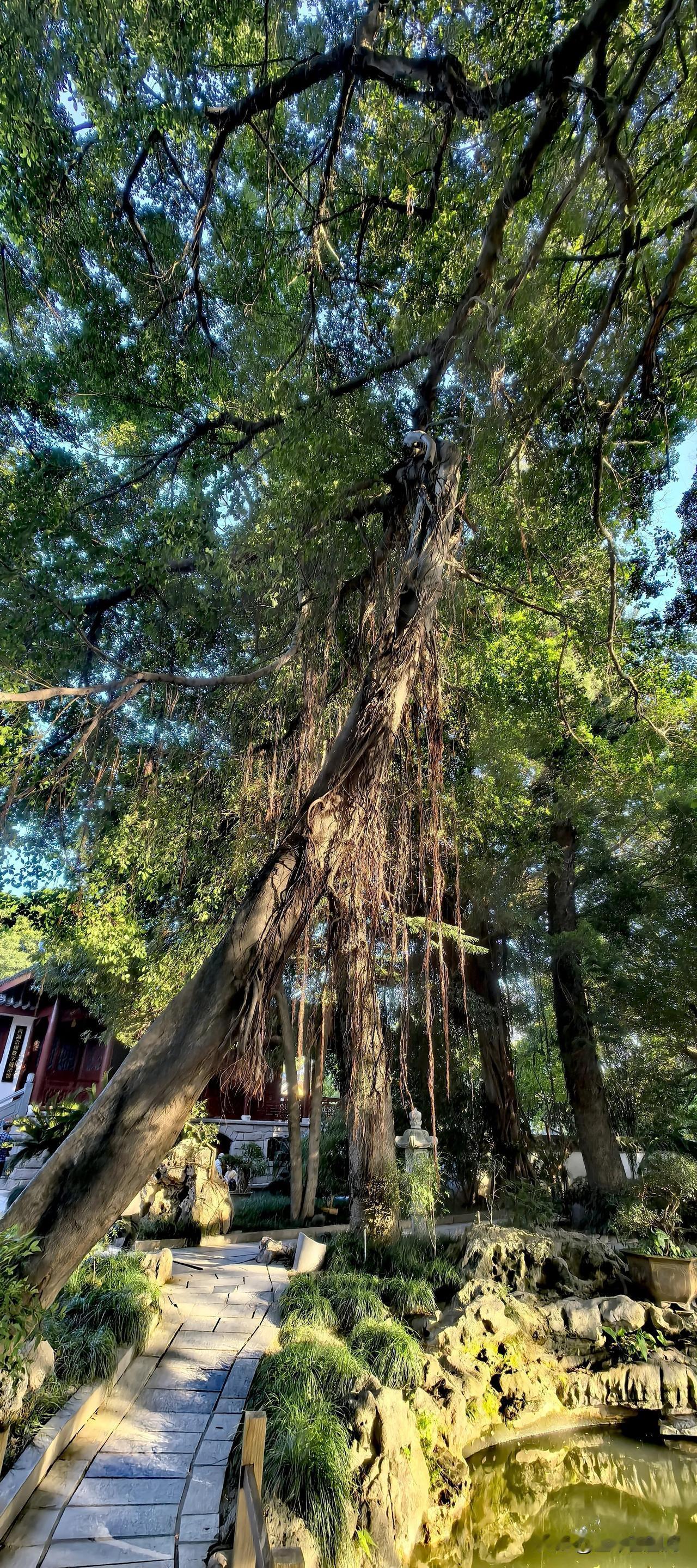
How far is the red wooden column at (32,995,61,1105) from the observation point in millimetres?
15375

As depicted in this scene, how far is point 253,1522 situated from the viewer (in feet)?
7.21

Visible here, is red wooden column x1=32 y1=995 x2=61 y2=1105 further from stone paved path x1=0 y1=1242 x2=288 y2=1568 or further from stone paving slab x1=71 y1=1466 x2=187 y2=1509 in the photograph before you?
stone paving slab x1=71 y1=1466 x2=187 y2=1509

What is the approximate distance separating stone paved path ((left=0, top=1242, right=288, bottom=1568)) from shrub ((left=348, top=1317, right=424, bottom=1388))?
0.75 metres

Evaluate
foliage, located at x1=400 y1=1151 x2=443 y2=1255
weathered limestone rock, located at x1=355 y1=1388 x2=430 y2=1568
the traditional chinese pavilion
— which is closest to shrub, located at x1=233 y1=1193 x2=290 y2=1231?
foliage, located at x1=400 y1=1151 x2=443 y2=1255

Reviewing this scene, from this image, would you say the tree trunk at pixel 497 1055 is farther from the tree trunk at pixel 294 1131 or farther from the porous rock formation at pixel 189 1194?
the porous rock formation at pixel 189 1194

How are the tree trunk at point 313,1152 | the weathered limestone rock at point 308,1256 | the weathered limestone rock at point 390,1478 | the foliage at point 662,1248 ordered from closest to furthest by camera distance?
the weathered limestone rock at point 390,1478 → the weathered limestone rock at point 308,1256 → the foliage at point 662,1248 → the tree trunk at point 313,1152

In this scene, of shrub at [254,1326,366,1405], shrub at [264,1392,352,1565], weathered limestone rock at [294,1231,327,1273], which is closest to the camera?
shrub at [264,1392,352,1565]

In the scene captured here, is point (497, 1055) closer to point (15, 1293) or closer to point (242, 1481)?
point (242, 1481)

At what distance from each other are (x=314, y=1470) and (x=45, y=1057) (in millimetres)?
13771

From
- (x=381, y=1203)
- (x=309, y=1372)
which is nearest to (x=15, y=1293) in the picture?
(x=309, y=1372)

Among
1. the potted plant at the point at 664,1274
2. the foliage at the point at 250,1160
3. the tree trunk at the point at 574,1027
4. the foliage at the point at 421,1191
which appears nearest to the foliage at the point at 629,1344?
the potted plant at the point at 664,1274

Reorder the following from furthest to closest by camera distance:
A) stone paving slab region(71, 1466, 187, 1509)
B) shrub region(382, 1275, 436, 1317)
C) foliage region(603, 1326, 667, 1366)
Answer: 1. foliage region(603, 1326, 667, 1366)
2. shrub region(382, 1275, 436, 1317)
3. stone paving slab region(71, 1466, 187, 1509)

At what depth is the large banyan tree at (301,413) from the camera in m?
2.38

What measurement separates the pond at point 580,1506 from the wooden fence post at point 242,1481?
258 cm
